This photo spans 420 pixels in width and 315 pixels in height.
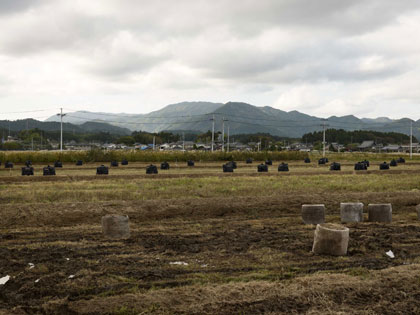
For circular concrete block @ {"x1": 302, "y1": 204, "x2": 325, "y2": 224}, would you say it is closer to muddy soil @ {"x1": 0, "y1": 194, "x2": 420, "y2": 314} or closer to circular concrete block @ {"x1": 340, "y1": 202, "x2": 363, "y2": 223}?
muddy soil @ {"x1": 0, "y1": 194, "x2": 420, "y2": 314}

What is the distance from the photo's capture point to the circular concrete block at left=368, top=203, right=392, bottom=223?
1432 centimetres

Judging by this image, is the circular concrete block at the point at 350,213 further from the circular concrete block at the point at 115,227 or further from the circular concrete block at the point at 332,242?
the circular concrete block at the point at 115,227

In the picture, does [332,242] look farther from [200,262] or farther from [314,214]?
[314,214]

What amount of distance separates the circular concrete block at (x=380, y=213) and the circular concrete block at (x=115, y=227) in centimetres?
822

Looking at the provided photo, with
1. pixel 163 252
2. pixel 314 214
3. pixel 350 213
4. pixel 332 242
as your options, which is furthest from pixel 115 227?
pixel 350 213

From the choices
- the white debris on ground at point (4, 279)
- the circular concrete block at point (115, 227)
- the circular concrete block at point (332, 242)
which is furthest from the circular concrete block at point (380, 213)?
the white debris on ground at point (4, 279)

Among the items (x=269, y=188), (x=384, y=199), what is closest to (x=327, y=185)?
(x=269, y=188)

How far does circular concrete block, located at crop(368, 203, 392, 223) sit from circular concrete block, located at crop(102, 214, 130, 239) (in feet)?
27.0

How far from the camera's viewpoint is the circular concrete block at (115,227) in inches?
462

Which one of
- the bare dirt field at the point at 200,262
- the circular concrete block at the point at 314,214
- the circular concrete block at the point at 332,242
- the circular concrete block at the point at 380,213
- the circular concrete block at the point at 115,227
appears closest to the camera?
the bare dirt field at the point at 200,262

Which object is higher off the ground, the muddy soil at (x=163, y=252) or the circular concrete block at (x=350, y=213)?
the circular concrete block at (x=350, y=213)

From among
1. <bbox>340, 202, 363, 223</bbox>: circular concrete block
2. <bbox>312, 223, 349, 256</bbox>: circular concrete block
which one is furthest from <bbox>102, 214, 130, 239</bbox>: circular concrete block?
<bbox>340, 202, 363, 223</bbox>: circular concrete block

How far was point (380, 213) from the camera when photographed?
14.3m

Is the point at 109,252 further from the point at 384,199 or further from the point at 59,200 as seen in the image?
the point at 384,199
